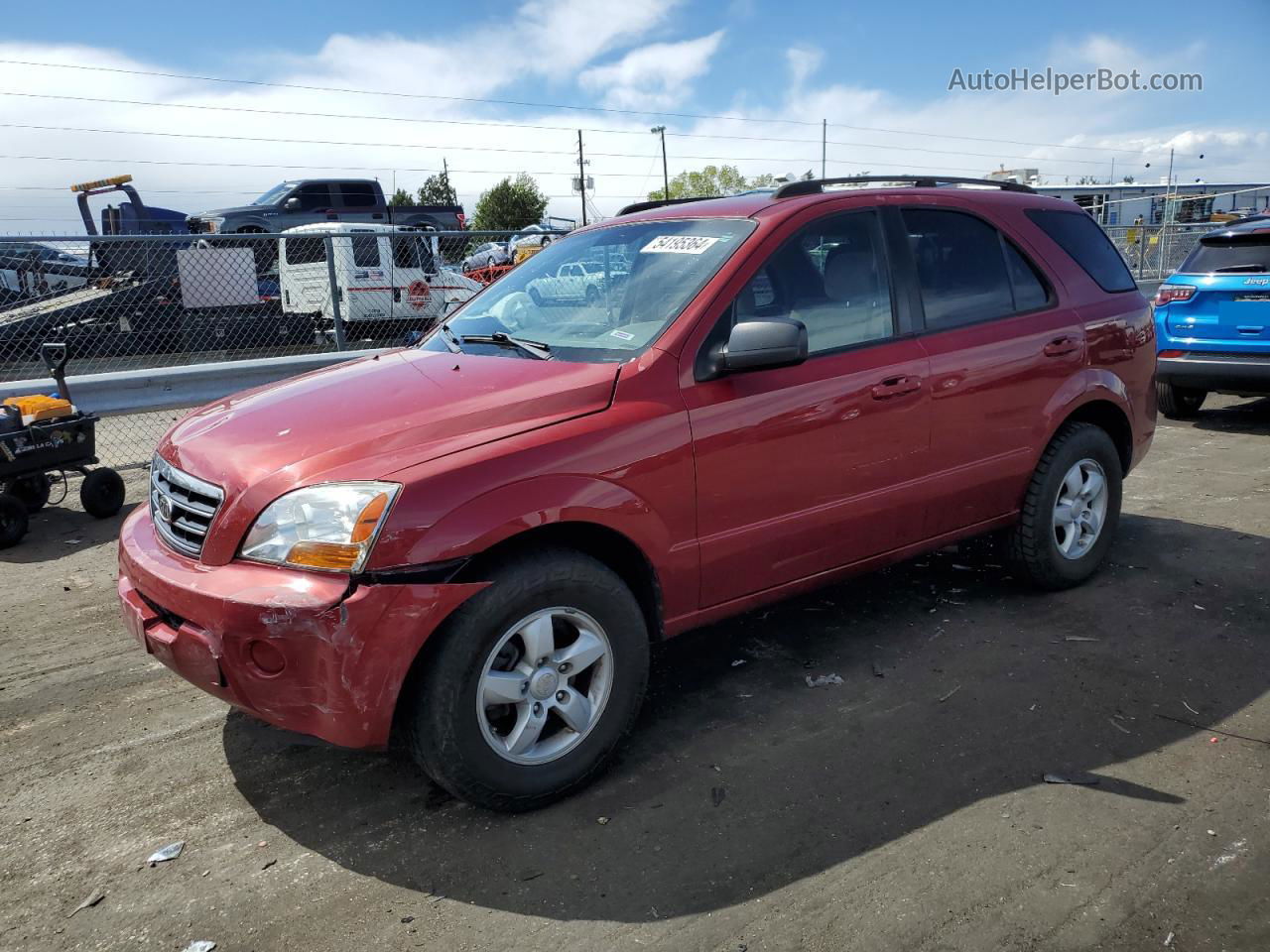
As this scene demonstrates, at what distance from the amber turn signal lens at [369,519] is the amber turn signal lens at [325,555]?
0.03 metres

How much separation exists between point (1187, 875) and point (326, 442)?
2.72 m

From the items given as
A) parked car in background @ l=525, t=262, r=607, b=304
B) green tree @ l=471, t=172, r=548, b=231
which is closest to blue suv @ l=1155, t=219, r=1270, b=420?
parked car in background @ l=525, t=262, r=607, b=304

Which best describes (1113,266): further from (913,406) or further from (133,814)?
(133,814)

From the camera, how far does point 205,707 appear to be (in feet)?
12.2

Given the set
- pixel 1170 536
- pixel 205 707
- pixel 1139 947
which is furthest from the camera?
pixel 1170 536

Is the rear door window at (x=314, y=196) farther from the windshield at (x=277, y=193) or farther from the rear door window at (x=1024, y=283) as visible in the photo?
the rear door window at (x=1024, y=283)

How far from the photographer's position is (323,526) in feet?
8.68

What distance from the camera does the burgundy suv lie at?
267 cm

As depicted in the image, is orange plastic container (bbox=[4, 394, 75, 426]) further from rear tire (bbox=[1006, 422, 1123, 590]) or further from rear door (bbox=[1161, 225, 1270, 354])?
rear door (bbox=[1161, 225, 1270, 354])

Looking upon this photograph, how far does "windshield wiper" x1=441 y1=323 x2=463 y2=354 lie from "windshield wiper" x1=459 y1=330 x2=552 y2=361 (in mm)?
41

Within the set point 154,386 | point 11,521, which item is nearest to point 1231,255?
point 154,386

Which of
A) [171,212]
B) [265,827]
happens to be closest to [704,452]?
[265,827]

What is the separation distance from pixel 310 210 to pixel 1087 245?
19.7 metres

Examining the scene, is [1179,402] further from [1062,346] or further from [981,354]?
[981,354]
